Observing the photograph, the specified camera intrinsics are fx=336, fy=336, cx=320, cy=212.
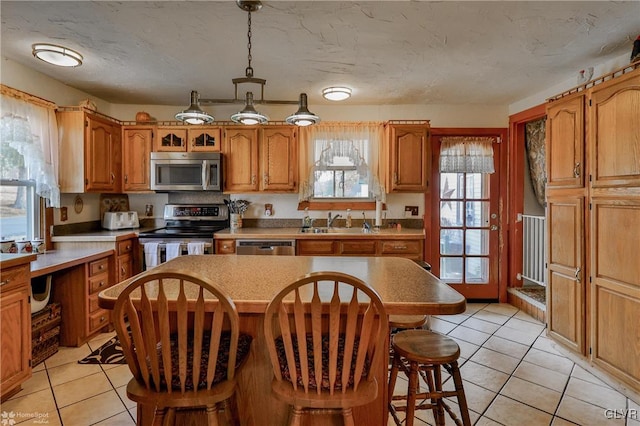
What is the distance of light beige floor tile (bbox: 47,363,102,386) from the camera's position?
7.99 feet

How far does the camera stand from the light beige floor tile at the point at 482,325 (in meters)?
3.33

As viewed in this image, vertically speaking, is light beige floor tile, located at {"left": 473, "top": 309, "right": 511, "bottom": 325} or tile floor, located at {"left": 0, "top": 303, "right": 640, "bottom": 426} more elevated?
light beige floor tile, located at {"left": 473, "top": 309, "right": 511, "bottom": 325}

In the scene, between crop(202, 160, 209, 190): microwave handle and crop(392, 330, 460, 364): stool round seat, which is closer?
crop(392, 330, 460, 364): stool round seat

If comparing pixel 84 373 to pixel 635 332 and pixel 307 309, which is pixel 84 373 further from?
pixel 635 332

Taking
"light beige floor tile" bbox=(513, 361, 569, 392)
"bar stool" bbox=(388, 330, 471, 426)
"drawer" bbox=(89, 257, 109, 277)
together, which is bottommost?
"light beige floor tile" bbox=(513, 361, 569, 392)

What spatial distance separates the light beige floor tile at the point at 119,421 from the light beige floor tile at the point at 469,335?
2651 mm

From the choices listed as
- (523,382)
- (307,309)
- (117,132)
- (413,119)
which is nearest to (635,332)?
(523,382)

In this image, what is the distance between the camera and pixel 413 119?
421cm

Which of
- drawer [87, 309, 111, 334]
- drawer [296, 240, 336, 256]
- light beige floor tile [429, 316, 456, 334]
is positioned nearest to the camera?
drawer [87, 309, 111, 334]

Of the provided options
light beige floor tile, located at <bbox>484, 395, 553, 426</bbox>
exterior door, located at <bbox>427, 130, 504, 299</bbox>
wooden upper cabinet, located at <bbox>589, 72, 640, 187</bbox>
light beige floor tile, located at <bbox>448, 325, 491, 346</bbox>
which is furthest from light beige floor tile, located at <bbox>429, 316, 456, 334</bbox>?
wooden upper cabinet, located at <bbox>589, 72, 640, 187</bbox>

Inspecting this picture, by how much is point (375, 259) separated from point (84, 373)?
2.34 meters

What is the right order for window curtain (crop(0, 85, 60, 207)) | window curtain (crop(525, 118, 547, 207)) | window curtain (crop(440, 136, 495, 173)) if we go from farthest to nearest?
window curtain (crop(440, 136, 495, 173)) → window curtain (crop(525, 118, 547, 207)) → window curtain (crop(0, 85, 60, 207))

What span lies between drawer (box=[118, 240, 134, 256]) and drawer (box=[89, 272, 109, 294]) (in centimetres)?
27

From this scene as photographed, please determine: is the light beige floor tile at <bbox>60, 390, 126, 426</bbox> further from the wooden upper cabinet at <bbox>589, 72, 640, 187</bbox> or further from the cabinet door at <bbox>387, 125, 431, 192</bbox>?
the wooden upper cabinet at <bbox>589, 72, 640, 187</bbox>
